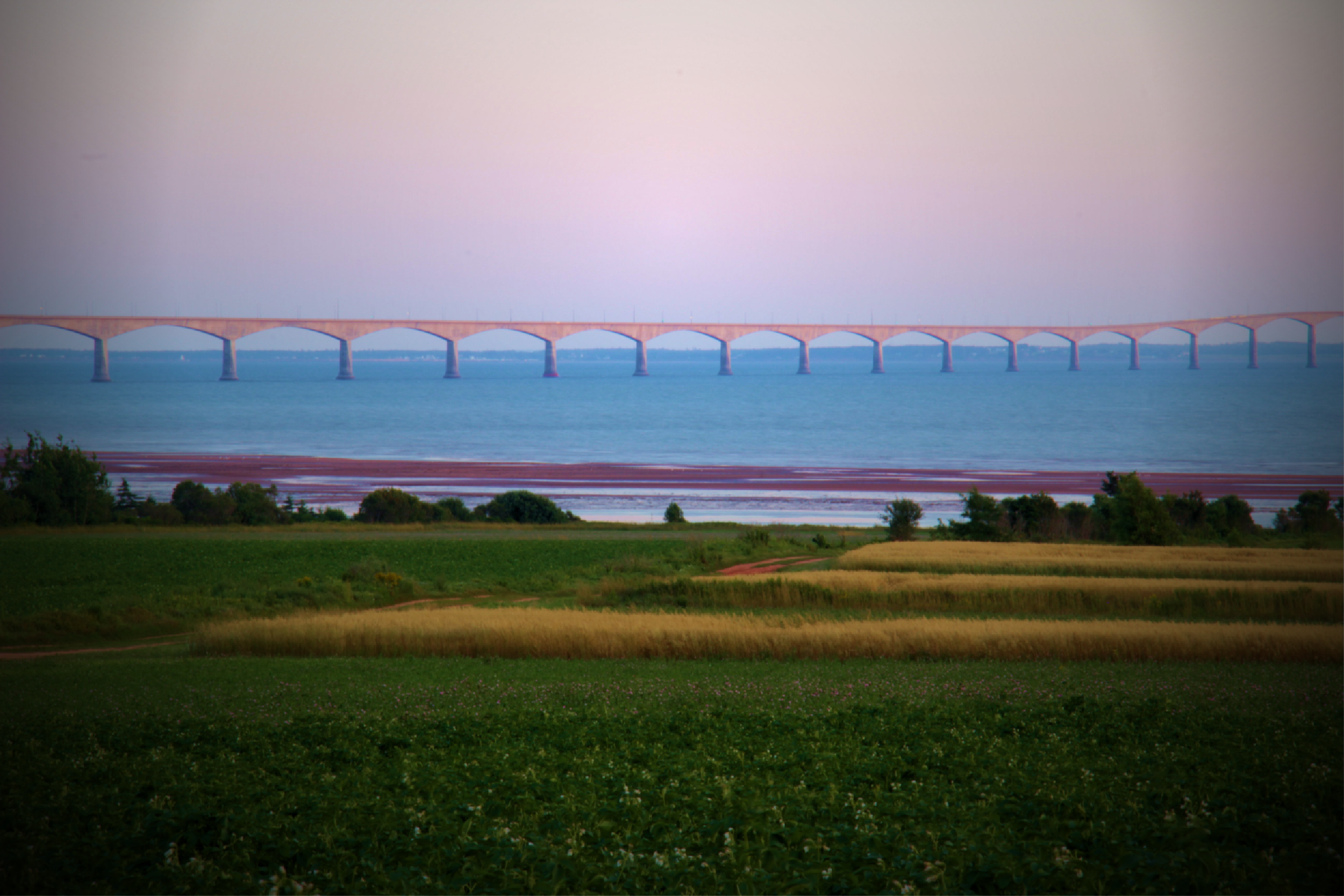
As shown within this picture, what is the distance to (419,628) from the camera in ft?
65.4

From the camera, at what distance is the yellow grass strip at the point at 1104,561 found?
83.3 ft

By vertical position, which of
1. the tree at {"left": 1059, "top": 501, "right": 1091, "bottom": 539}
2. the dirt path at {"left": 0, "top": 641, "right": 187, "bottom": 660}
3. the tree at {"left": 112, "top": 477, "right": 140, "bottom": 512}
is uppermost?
the tree at {"left": 112, "top": 477, "right": 140, "bottom": 512}

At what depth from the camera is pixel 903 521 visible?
37812mm

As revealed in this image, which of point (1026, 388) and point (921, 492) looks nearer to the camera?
point (921, 492)

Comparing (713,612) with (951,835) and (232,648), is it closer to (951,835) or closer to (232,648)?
(232,648)

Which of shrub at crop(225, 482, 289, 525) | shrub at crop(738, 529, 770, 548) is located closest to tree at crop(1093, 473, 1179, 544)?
shrub at crop(738, 529, 770, 548)

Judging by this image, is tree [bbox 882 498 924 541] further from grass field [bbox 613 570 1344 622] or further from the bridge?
the bridge

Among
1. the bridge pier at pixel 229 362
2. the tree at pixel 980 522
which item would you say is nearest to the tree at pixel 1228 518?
the tree at pixel 980 522

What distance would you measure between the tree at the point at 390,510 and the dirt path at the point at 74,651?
886 inches

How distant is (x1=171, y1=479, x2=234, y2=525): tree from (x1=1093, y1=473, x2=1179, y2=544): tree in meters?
39.8

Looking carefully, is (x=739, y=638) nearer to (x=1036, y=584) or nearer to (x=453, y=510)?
(x=1036, y=584)

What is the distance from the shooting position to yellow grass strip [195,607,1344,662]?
17516 mm

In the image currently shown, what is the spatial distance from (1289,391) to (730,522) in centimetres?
12734

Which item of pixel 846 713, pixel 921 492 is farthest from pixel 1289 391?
pixel 846 713
